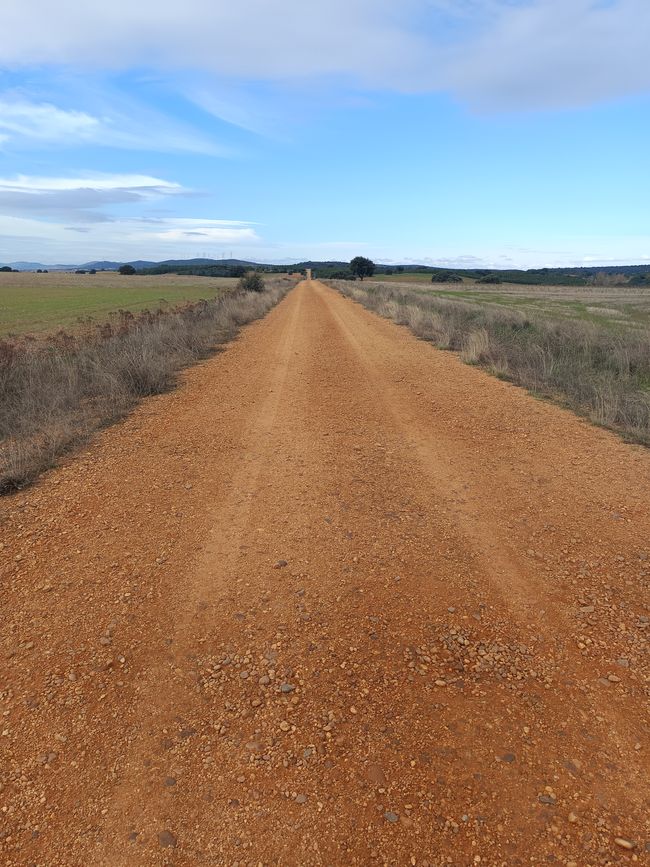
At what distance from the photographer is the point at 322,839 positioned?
6.79ft

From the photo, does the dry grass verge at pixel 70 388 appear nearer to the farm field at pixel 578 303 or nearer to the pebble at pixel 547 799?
the pebble at pixel 547 799

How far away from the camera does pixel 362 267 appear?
138m

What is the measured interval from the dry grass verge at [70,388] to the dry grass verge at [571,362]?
7.32m

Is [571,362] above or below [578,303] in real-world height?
below

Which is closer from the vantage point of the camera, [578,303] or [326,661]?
[326,661]

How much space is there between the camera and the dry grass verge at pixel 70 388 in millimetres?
6137

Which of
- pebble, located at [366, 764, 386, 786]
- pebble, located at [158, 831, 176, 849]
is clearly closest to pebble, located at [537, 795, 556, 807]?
pebble, located at [366, 764, 386, 786]

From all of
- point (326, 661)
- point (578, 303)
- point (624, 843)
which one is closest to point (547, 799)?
point (624, 843)

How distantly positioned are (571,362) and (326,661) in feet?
35.6

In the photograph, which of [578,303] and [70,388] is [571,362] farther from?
[578,303]

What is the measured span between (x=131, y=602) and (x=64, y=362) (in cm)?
855

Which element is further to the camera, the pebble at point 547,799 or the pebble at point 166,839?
the pebble at point 547,799

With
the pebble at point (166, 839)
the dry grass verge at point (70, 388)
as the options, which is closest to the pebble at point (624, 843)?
the pebble at point (166, 839)

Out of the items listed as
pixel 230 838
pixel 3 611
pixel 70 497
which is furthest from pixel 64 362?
pixel 230 838
